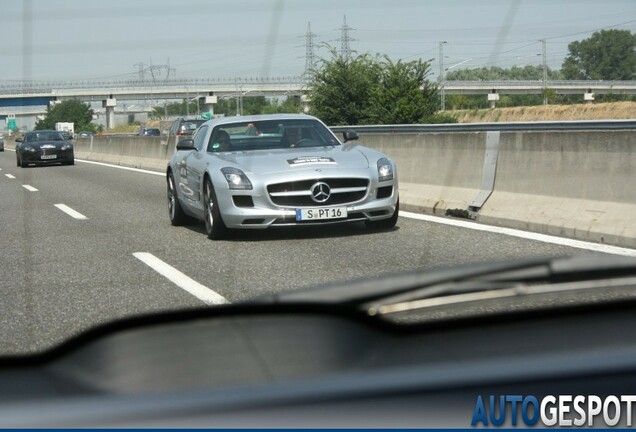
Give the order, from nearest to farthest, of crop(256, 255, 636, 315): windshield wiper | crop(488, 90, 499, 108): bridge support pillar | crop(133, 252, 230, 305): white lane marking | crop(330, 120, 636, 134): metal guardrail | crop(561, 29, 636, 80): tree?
1. crop(256, 255, 636, 315): windshield wiper
2. crop(133, 252, 230, 305): white lane marking
3. crop(330, 120, 636, 134): metal guardrail
4. crop(561, 29, 636, 80): tree
5. crop(488, 90, 499, 108): bridge support pillar

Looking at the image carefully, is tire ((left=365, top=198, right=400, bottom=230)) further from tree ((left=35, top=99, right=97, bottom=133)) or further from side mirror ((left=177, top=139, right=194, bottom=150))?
tree ((left=35, top=99, right=97, bottom=133))

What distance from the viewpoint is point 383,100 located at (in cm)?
5597

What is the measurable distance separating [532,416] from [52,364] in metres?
0.75

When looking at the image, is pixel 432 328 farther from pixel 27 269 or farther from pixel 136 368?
pixel 27 269

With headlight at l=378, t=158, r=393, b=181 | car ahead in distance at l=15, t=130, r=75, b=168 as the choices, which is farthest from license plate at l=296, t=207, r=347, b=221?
car ahead in distance at l=15, t=130, r=75, b=168

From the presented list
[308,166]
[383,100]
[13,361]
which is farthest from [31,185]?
[383,100]

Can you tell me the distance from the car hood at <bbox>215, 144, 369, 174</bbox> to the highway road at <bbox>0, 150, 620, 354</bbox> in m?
0.74

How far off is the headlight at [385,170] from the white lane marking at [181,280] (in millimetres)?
2514

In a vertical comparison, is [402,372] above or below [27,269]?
above

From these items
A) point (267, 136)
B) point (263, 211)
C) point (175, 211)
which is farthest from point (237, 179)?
point (175, 211)

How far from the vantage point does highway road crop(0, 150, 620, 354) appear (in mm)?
6812

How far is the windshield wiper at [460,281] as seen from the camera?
1.67 m

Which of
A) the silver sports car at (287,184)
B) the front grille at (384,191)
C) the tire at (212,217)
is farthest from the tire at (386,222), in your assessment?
the tire at (212,217)

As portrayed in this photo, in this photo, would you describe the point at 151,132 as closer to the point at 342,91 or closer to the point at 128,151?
the point at 342,91
